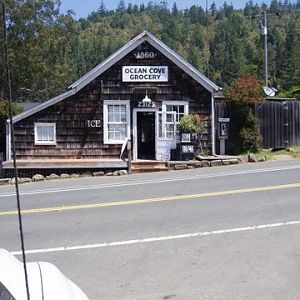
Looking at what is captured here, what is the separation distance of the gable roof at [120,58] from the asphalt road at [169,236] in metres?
7.85

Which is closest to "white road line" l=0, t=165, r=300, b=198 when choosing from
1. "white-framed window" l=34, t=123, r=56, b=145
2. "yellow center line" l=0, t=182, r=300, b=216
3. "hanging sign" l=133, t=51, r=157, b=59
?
"yellow center line" l=0, t=182, r=300, b=216

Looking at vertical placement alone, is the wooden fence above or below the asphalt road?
above

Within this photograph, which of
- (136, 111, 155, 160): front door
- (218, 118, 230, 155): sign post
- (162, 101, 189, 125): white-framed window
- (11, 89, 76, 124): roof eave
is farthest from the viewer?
(136, 111, 155, 160): front door

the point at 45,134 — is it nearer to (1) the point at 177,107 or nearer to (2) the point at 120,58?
(2) the point at 120,58

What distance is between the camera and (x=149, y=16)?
177 metres

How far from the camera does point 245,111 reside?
23016 millimetres

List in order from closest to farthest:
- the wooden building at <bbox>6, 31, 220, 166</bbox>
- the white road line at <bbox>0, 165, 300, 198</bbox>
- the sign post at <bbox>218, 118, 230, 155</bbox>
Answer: the white road line at <bbox>0, 165, 300, 198</bbox>, the wooden building at <bbox>6, 31, 220, 166</bbox>, the sign post at <bbox>218, 118, 230, 155</bbox>

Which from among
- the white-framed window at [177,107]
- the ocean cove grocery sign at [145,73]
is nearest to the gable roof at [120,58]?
the ocean cove grocery sign at [145,73]

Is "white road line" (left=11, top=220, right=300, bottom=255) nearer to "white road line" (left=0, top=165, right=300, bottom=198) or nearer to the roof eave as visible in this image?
"white road line" (left=0, top=165, right=300, bottom=198)

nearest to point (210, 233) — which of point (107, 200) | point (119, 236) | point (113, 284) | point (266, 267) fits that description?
point (119, 236)

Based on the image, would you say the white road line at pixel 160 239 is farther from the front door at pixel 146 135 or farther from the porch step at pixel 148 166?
the front door at pixel 146 135

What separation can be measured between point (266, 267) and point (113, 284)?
1977 millimetres

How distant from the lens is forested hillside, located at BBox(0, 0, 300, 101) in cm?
4288

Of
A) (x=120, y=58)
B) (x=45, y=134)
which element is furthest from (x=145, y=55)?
(x=45, y=134)
